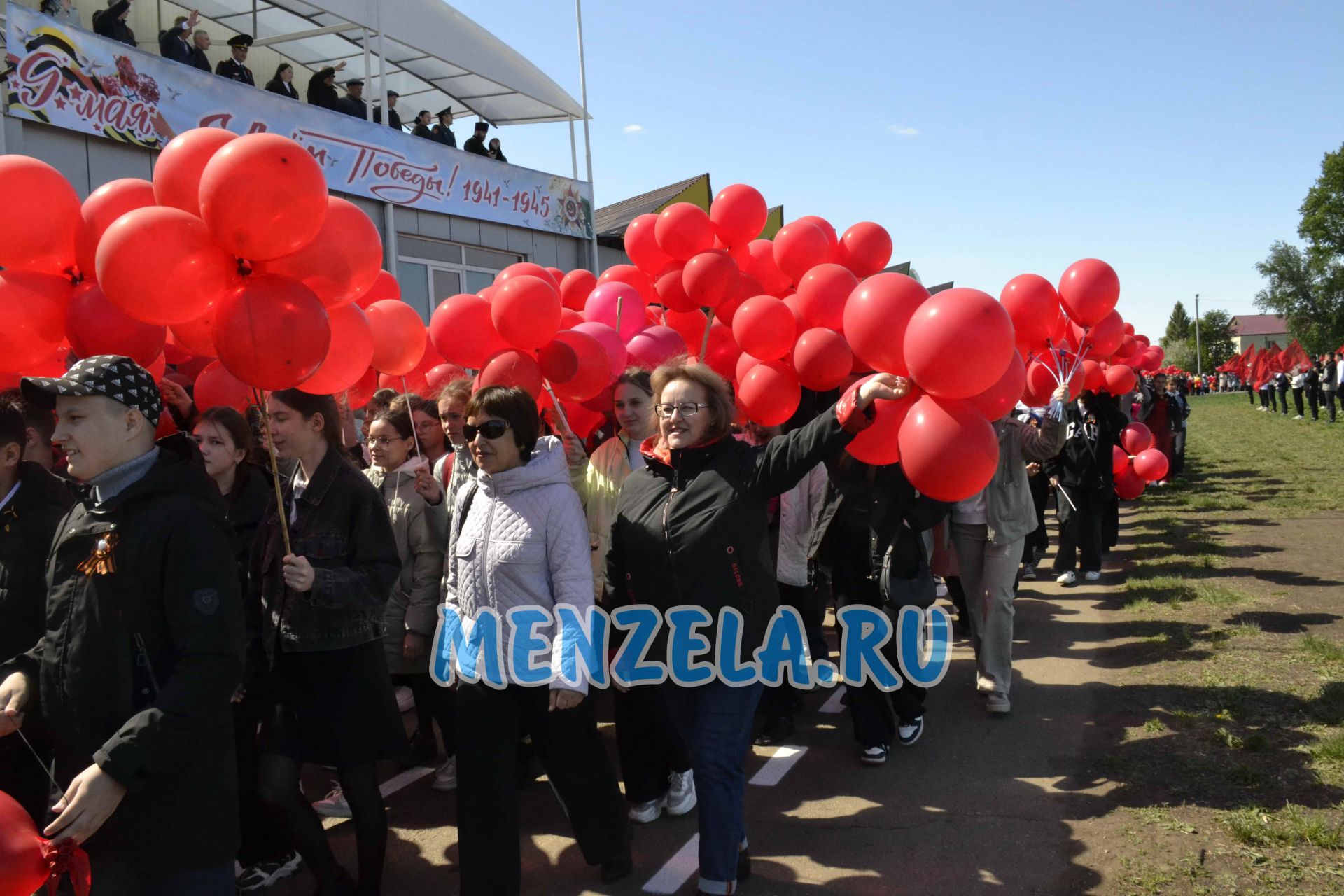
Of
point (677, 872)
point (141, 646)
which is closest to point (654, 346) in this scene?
point (677, 872)

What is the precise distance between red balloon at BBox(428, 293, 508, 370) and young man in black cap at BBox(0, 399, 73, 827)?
6.25ft

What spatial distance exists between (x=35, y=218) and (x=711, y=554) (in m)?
2.79

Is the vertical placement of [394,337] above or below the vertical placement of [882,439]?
above

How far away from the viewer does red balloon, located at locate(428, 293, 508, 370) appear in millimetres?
4727

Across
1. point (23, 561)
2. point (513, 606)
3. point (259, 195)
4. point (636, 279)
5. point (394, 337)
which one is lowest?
point (513, 606)

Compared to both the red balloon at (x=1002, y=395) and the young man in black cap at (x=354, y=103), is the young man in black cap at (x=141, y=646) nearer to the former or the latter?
the red balloon at (x=1002, y=395)

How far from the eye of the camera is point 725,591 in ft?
10.8

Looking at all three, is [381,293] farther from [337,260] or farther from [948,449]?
[948,449]

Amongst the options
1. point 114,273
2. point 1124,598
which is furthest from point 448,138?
point 114,273

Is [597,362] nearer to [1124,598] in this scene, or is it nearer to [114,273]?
[114,273]

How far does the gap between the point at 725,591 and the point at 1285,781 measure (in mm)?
2820

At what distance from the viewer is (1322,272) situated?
6562cm

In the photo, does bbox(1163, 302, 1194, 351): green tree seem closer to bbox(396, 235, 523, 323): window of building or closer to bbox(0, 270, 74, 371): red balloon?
bbox(396, 235, 523, 323): window of building

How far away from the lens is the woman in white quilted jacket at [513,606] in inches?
127
